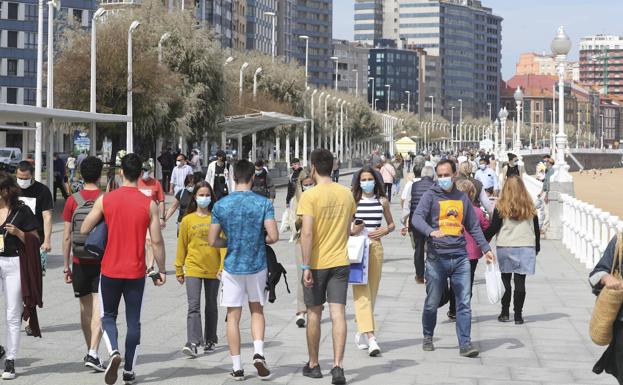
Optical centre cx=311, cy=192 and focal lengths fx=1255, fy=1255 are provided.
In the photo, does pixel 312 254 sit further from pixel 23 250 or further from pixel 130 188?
pixel 23 250

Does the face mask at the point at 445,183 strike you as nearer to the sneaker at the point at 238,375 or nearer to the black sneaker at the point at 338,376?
the black sneaker at the point at 338,376

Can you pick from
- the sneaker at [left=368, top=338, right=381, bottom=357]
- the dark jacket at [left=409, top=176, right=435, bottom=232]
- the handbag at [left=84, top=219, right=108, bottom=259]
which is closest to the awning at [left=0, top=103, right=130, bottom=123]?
the dark jacket at [left=409, top=176, right=435, bottom=232]

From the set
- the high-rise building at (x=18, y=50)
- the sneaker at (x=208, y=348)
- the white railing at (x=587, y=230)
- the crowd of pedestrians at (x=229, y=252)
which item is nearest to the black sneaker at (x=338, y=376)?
the crowd of pedestrians at (x=229, y=252)

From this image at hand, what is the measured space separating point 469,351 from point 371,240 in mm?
1283

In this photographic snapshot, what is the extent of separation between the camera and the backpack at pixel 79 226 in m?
9.33

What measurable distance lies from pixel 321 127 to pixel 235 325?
101m

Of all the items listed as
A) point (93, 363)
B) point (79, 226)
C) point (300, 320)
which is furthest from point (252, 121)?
point (93, 363)

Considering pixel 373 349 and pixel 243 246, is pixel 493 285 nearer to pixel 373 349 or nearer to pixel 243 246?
pixel 373 349

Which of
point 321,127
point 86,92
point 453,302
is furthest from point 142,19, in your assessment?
point 321,127

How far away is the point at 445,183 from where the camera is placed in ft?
34.1

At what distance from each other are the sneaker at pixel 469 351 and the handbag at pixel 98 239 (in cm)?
319

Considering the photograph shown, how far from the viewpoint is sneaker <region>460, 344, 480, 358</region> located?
10.3 m

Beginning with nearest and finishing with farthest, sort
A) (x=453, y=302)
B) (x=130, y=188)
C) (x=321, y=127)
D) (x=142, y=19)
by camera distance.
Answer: (x=130, y=188) → (x=453, y=302) → (x=142, y=19) → (x=321, y=127)

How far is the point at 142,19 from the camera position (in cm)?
5462
